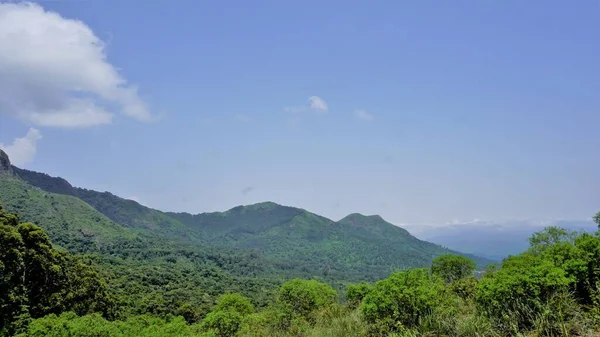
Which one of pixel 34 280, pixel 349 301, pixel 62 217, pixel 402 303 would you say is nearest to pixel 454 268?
pixel 349 301

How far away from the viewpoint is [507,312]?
16391 mm

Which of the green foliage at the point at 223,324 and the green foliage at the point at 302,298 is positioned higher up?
the green foliage at the point at 302,298

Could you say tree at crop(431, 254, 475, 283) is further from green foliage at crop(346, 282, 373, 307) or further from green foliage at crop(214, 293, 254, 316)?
green foliage at crop(214, 293, 254, 316)

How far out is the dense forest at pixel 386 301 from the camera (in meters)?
15.8

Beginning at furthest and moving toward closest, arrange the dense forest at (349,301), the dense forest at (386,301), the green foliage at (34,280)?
the green foliage at (34,280), the dense forest at (349,301), the dense forest at (386,301)

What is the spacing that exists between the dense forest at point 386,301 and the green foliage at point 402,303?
50mm

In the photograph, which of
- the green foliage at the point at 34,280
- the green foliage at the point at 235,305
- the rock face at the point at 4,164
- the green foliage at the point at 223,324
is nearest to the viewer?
the green foliage at the point at 34,280

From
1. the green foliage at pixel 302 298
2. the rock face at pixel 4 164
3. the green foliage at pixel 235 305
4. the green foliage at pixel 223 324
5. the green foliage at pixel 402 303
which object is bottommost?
the green foliage at pixel 235 305

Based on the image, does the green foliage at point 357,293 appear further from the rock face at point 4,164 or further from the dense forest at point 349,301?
the rock face at point 4,164

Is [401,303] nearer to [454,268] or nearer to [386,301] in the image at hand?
[386,301]

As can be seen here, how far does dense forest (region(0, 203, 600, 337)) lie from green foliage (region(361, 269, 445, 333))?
50mm

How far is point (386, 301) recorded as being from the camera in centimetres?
1950

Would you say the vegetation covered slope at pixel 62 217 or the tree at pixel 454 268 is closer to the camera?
the tree at pixel 454 268

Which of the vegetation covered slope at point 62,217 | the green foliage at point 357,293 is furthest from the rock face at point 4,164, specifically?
the green foliage at point 357,293
